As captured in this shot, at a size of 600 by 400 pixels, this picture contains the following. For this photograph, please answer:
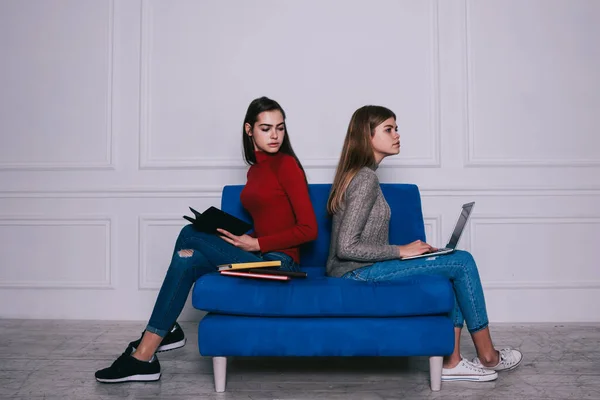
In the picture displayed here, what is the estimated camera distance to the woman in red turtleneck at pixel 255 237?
238cm

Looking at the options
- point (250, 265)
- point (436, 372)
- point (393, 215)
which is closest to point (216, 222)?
point (250, 265)

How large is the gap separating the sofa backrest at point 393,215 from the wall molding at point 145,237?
0.90 m

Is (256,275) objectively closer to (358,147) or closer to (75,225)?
(358,147)

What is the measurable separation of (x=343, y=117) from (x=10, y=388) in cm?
241

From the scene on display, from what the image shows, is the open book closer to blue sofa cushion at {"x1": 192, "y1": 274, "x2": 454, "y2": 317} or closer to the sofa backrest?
blue sofa cushion at {"x1": 192, "y1": 274, "x2": 454, "y2": 317}

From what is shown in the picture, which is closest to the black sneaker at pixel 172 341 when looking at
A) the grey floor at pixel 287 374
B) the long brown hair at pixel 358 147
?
the grey floor at pixel 287 374

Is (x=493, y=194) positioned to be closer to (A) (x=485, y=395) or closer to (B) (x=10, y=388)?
(A) (x=485, y=395)

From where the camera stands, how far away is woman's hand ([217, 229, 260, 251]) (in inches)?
96.8

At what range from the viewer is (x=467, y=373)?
7.86ft

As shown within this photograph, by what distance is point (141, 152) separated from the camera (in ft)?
12.4

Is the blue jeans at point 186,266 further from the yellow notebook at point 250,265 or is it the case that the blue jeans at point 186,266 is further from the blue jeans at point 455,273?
the blue jeans at point 455,273

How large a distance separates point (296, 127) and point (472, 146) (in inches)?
45.2

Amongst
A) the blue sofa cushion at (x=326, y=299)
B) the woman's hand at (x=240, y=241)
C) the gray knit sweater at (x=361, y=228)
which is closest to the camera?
the blue sofa cushion at (x=326, y=299)

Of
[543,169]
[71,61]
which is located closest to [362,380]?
[543,169]
